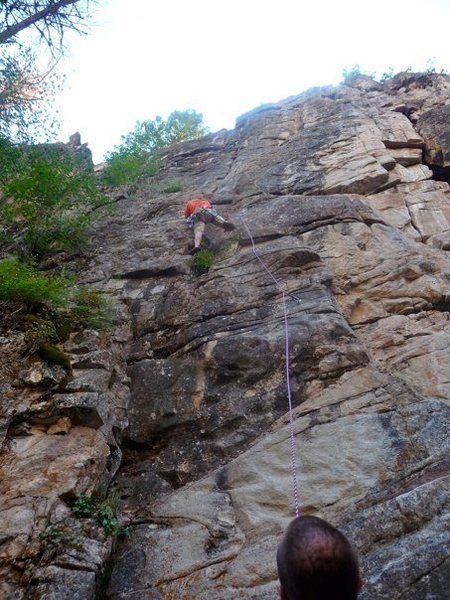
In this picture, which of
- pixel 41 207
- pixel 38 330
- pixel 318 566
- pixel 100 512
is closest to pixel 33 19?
pixel 41 207

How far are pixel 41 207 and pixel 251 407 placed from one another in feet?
22.4

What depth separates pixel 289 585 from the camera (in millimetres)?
1609

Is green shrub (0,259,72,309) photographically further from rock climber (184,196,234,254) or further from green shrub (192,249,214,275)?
rock climber (184,196,234,254)

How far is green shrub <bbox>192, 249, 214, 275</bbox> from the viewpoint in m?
7.98

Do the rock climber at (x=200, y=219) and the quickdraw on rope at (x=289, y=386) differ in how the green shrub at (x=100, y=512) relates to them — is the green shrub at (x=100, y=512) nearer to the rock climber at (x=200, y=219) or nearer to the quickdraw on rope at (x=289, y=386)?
the quickdraw on rope at (x=289, y=386)

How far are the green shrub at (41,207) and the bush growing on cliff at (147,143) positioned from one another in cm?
388

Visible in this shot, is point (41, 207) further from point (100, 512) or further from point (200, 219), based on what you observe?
point (100, 512)

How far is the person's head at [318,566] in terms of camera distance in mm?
1542

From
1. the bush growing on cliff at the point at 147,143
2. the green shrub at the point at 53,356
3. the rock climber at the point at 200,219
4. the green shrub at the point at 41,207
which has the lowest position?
the green shrub at the point at 53,356

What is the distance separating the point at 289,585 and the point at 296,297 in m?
5.19

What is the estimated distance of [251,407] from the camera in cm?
539

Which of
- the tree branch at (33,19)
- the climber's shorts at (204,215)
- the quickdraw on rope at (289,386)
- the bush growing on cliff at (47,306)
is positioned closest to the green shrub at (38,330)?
the bush growing on cliff at (47,306)

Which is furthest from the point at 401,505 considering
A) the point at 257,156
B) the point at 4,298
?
the point at 257,156

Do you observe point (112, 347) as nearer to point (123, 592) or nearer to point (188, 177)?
point (123, 592)
